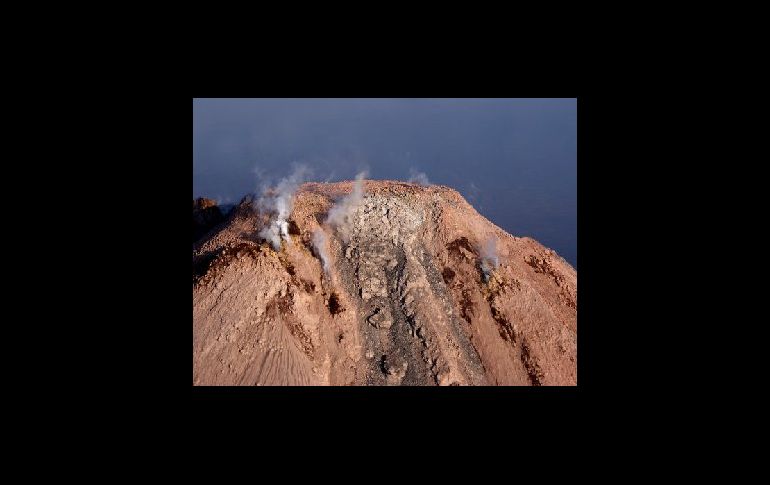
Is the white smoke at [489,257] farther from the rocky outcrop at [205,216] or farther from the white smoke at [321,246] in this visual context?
the rocky outcrop at [205,216]

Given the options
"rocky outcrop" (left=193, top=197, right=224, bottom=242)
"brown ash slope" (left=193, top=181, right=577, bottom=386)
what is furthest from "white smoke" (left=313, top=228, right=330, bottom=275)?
"rocky outcrop" (left=193, top=197, right=224, bottom=242)

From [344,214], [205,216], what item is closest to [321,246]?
[344,214]

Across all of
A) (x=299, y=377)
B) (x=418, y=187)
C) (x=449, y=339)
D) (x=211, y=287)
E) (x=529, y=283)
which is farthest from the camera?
(x=418, y=187)

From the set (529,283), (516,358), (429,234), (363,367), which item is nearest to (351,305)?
(363,367)

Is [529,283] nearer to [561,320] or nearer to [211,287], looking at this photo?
[561,320]

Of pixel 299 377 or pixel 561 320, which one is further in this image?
pixel 561 320

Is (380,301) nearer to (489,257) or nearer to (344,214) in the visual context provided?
(344,214)

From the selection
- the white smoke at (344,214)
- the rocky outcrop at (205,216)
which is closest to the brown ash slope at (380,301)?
the white smoke at (344,214)
